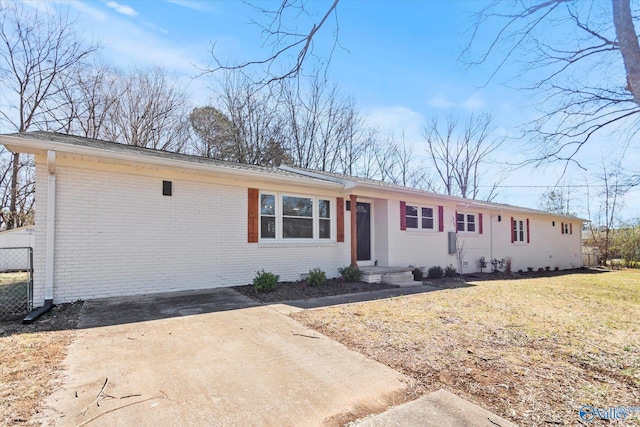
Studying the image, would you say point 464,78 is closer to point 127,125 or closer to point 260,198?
point 260,198

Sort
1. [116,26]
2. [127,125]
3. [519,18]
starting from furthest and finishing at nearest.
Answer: [127,125], [116,26], [519,18]

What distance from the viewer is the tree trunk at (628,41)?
2463mm

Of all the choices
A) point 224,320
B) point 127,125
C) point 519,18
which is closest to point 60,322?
point 224,320

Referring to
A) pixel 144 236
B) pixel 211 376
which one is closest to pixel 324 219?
pixel 144 236

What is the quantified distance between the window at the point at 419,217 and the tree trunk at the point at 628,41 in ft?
29.6

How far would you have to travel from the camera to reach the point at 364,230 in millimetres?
10922

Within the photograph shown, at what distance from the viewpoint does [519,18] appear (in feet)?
9.86

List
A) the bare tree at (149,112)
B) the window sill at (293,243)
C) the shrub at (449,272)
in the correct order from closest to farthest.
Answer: the window sill at (293,243) < the shrub at (449,272) < the bare tree at (149,112)

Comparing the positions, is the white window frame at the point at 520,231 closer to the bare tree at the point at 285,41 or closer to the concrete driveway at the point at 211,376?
the concrete driveway at the point at 211,376

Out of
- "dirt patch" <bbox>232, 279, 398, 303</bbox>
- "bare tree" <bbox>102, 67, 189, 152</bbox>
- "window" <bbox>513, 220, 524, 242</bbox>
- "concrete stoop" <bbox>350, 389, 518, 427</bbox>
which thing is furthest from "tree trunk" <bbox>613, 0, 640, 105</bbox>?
"bare tree" <bbox>102, 67, 189, 152</bbox>

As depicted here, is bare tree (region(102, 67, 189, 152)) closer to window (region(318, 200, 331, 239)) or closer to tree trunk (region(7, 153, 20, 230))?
tree trunk (region(7, 153, 20, 230))

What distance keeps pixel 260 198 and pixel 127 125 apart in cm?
1348

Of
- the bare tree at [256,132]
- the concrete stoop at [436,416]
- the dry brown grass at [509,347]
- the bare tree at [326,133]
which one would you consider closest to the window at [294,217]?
the dry brown grass at [509,347]

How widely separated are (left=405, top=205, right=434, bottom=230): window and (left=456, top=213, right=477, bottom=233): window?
2126 mm
